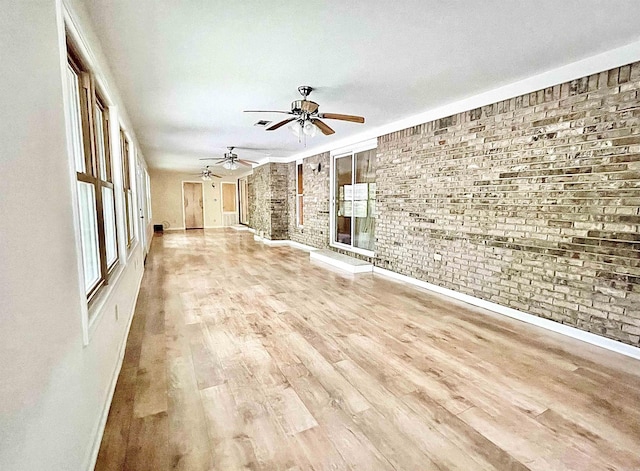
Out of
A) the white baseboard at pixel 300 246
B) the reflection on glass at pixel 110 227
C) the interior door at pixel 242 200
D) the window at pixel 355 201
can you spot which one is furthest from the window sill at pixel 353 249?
the interior door at pixel 242 200

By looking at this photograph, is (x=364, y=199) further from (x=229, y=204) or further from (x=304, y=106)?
(x=229, y=204)

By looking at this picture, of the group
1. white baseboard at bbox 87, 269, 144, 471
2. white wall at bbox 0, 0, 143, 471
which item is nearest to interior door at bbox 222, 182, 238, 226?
white baseboard at bbox 87, 269, 144, 471

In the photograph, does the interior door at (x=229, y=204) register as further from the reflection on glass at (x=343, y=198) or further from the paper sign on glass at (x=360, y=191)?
the paper sign on glass at (x=360, y=191)

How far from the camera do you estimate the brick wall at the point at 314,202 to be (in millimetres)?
7696

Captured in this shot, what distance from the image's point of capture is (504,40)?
8.54 feet

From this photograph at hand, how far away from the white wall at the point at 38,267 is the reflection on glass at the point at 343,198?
575 cm

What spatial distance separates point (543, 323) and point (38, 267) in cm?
417

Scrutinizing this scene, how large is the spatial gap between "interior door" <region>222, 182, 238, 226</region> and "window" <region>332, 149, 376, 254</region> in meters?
9.39

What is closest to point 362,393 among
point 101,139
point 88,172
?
point 88,172

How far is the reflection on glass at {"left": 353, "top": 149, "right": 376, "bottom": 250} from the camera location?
621 cm

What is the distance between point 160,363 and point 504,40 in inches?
155

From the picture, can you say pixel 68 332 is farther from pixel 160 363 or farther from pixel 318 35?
pixel 318 35

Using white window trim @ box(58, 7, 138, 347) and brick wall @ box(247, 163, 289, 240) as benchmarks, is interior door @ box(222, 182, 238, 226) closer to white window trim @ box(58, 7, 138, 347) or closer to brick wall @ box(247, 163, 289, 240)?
brick wall @ box(247, 163, 289, 240)

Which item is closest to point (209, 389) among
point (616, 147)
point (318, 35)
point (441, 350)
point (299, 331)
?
point (299, 331)
